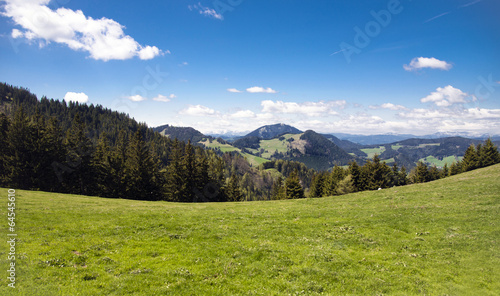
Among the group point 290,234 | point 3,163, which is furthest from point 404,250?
point 3,163

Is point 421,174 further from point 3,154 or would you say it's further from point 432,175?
point 3,154

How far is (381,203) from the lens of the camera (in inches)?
1217

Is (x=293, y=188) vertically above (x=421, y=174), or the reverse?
(x=421, y=174)

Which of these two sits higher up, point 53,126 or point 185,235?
point 53,126

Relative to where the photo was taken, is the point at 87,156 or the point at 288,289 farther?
the point at 87,156

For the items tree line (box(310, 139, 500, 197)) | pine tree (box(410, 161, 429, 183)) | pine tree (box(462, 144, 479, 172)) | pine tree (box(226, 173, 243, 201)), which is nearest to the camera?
tree line (box(310, 139, 500, 197))

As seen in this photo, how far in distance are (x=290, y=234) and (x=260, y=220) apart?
19.5 feet

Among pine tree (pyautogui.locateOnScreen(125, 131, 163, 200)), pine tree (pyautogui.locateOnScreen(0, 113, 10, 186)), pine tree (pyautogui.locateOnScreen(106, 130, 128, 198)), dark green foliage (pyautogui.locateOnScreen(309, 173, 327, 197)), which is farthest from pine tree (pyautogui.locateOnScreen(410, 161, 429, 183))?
pine tree (pyautogui.locateOnScreen(0, 113, 10, 186))

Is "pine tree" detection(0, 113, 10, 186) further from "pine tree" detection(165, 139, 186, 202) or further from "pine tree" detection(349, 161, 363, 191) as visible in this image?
"pine tree" detection(349, 161, 363, 191)

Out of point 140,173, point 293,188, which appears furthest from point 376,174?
point 140,173

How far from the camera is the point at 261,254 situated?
1537 cm

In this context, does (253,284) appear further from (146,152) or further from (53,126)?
(53,126)

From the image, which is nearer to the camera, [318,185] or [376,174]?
[376,174]

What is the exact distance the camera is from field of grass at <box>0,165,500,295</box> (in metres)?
11.3
